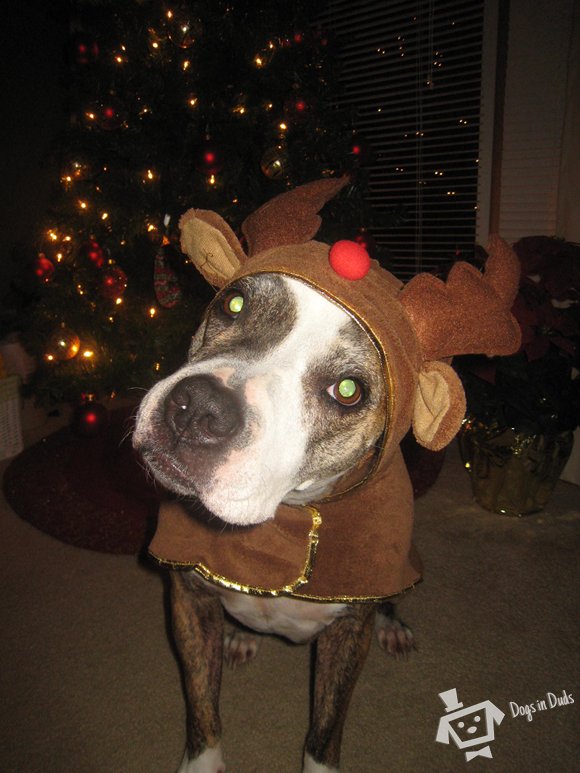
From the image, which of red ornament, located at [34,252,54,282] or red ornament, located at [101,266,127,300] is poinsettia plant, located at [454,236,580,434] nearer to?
red ornament, located at [101,266,127,300]

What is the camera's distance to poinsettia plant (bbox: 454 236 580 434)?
92.0 inches

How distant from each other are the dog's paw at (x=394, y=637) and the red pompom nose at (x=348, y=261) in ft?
4.52

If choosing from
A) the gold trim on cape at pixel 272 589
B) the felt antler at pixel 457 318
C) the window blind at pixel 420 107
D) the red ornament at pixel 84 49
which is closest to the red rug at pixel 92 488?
the gold trim on cape at pixel 272 589

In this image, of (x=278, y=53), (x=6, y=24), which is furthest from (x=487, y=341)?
(x=6, y=24)

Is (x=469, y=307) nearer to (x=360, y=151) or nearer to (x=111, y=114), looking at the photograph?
(x=360, y=151)

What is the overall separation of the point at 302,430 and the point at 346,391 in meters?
0.17

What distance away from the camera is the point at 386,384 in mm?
1233

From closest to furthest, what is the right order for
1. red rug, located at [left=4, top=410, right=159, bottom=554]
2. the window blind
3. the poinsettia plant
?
the poinsettia plant < red rug, located at [left=4, top=410, right=159, bottom=554] < the window blind

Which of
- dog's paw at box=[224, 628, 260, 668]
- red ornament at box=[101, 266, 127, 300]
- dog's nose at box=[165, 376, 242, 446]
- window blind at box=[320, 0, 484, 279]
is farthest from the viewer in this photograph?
window blind at box=[320, 0, 484, 279]

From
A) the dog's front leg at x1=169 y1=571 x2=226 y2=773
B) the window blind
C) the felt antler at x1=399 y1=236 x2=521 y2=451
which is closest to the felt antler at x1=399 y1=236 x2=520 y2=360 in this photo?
the felt antler at x1=399 y1=236 x2=521 y2=451

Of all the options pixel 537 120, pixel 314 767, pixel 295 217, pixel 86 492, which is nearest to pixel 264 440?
pixel 295 217

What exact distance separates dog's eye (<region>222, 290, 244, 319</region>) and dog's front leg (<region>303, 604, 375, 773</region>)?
2.85 feet

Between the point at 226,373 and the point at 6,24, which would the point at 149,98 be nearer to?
the point at 6,24

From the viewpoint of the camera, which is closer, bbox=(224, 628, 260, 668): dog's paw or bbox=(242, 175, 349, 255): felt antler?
bbox=(242, 175, 349, 255): felt antler
